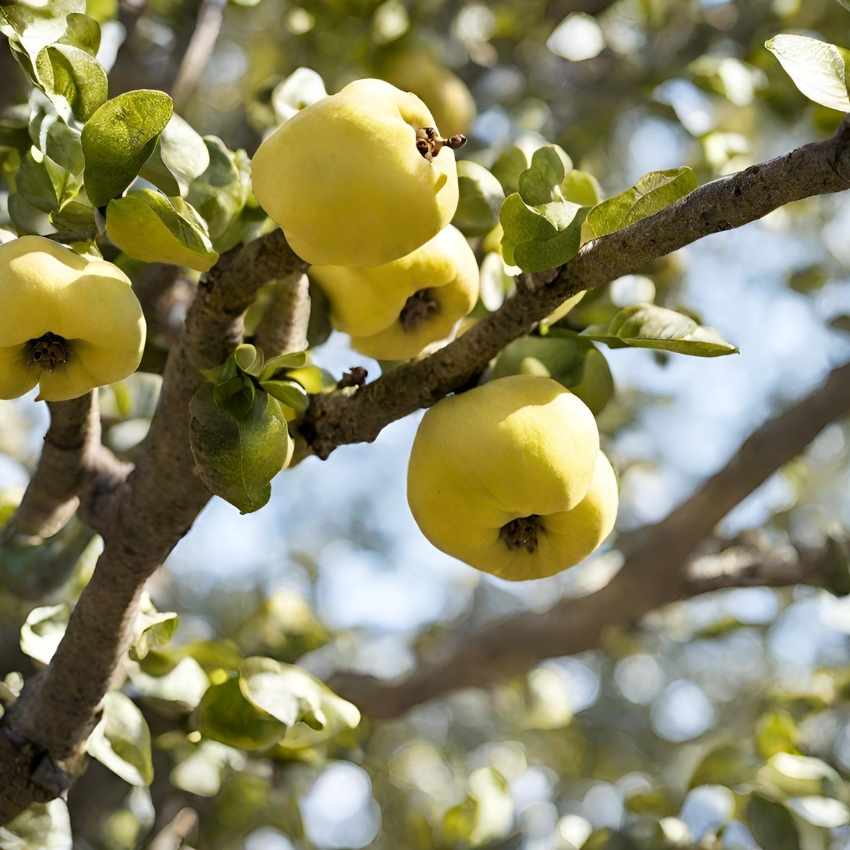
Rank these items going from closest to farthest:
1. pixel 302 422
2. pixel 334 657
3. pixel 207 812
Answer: pixel 302 422, pixel 207 812, pixel 334 657

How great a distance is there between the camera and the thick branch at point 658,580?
5.56 ft

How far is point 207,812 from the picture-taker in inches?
57.5

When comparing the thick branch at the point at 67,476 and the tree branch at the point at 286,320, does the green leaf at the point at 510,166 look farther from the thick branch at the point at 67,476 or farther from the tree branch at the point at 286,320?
the thick branch at the point at 67,476

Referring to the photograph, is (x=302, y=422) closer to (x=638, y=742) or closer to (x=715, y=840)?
(x=715, y=840)

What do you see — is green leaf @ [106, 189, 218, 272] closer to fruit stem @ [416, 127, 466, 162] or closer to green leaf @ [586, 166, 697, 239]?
fruit stem @ [416, 127, 466, 162]

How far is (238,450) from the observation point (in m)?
0.81

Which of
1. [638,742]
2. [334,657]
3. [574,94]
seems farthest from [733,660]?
[574,94]

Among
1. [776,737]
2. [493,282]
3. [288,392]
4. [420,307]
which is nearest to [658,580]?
[776,737]

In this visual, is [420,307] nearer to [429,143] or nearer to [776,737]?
[429,143]

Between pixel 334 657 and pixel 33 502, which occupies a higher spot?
pixel 33 502

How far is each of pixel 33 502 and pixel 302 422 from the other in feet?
1.22

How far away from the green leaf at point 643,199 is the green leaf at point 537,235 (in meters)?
0.03

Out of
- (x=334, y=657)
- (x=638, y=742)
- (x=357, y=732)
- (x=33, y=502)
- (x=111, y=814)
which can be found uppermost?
(x=33, y=502)

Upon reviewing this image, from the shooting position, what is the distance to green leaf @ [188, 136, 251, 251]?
3.01 feet
